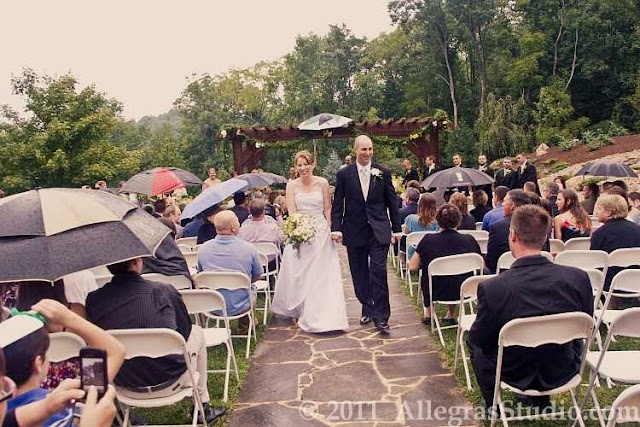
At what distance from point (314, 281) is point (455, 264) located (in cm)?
170

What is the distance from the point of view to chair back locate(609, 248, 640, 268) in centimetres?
479

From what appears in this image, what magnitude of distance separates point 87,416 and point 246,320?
4.10m

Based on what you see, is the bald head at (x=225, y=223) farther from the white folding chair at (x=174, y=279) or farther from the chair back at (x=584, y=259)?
the chair back at (x=584, y=259)

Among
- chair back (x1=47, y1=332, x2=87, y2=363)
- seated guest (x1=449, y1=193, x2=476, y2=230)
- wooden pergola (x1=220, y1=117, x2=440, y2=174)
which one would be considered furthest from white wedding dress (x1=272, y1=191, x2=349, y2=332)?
wooden pergola (x1=220, y1=117, x2=440, y2=174)

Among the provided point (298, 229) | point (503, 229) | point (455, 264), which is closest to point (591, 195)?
point (503, 229)

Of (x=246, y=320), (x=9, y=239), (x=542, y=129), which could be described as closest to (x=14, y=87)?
(x=246, y=320)

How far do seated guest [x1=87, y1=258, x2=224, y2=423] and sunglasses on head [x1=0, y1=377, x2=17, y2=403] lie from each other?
1.34 meters

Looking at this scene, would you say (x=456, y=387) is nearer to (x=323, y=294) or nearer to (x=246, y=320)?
(x=323, y=294)

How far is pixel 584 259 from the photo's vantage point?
4.90m

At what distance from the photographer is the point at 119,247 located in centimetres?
277

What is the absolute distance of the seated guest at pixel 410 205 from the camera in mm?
8398

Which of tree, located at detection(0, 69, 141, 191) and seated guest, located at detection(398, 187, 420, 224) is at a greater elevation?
tree, located at detection(0, 69, 141, 191)

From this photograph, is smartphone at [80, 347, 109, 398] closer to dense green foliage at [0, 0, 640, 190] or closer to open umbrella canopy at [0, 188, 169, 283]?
open umbrella canopy at [0, 188, 169, 283]

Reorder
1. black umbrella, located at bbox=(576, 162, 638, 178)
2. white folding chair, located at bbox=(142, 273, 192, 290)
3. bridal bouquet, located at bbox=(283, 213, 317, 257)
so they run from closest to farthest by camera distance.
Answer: white folding chair, located at bbox=(142, 273, 192, 290) < bridal bouquet, located at bbox=(283, 213, 317, 257) < black umbrella, located at bbox=(576, 162, 638, 178)
